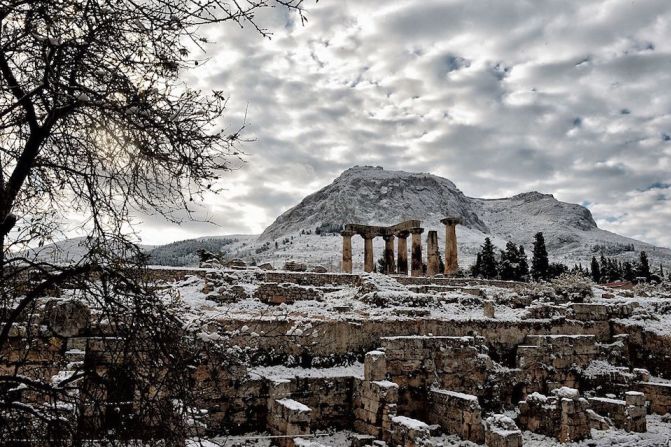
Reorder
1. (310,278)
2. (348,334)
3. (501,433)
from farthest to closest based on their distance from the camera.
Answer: (310,278)
(348,334)
(501,433)

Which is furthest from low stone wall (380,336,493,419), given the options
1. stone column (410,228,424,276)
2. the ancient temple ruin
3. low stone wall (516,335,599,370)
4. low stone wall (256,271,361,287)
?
stone column (410,228,424,276)

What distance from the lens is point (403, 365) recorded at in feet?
45.4

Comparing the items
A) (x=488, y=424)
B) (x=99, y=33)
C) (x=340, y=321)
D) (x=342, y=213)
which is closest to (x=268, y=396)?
(x=340, y=321)

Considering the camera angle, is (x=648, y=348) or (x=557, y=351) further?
(x=648, y=348)

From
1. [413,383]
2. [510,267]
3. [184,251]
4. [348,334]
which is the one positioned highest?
[184,251]

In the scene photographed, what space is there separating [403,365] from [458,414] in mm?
2037

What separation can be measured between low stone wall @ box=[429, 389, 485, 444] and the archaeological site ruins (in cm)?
3

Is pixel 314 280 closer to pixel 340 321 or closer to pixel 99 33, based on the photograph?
pixel 340 321

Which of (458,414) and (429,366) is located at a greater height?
(429,366)

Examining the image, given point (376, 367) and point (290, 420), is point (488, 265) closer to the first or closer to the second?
point (376, 367)

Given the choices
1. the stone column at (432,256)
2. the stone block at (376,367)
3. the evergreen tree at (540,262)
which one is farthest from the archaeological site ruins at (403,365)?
the evergreen tree at (540,262)

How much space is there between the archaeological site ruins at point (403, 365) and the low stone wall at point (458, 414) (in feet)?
0.11

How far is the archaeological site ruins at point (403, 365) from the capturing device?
10.8 metres

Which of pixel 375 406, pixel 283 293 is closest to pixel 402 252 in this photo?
pixel 283 293
